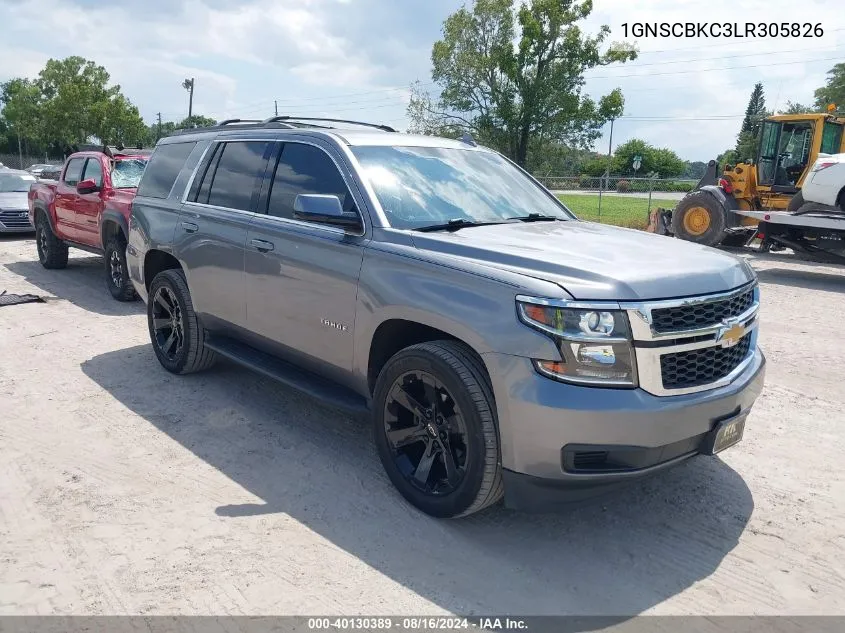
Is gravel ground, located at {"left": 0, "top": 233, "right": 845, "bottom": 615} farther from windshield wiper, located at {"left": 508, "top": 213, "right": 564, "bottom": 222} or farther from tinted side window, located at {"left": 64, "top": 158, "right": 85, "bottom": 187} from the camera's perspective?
tinted side window, located at {"left": 64, "top": 158, "right": 85, "bottom": 187}

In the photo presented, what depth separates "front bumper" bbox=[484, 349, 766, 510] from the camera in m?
2.93

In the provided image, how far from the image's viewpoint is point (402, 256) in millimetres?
3625

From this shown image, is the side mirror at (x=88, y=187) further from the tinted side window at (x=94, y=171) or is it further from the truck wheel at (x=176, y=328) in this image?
the truck wheel at (x=176, y=328)

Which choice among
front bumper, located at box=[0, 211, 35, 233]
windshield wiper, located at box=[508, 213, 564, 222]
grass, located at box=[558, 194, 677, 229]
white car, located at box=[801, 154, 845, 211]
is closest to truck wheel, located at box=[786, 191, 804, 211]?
white car, located at box=[801, 154, 845, 211]

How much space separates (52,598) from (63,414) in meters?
2.38

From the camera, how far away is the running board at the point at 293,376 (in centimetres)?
404

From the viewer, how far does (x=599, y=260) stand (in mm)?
3295

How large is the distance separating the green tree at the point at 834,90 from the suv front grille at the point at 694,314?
196ft

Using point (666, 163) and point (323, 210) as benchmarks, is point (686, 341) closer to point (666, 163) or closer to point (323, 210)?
point (323, 210)

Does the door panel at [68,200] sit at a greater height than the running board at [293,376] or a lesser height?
greater

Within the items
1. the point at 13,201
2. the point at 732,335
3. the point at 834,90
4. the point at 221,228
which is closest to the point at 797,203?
the point at 732,335

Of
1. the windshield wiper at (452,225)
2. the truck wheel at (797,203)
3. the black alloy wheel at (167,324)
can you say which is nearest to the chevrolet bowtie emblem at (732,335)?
the windshield wiper at (452,225)

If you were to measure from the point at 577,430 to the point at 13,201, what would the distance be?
1626 centimetres

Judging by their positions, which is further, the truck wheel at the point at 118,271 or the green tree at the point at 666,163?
the green tree at the point at 666,163
